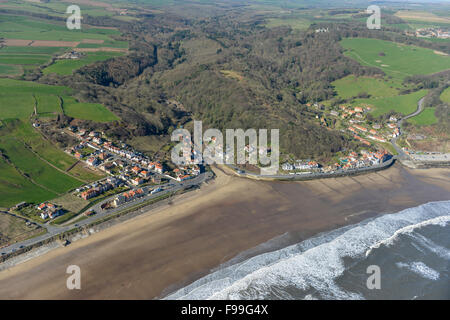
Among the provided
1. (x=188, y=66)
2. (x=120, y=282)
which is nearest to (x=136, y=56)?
(x=188, y=66)

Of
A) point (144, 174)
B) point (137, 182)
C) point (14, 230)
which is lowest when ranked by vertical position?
point (14, 230)

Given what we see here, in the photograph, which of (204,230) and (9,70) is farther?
(9,70)

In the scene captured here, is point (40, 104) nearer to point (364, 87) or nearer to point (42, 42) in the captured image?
point (42, 42)

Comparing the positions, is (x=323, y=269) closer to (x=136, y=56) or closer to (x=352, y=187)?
(x=352, y=187)

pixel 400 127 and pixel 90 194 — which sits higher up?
pixel 400 127

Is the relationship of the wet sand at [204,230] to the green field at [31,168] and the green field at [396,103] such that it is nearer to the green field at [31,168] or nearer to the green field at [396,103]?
the green field at [31,168]

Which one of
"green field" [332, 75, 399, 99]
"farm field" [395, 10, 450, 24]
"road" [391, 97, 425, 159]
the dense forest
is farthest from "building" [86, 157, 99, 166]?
"farm field" [395, 10, 450, 24]

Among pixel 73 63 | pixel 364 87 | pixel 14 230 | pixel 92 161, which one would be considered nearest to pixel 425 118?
pixel 364 87
